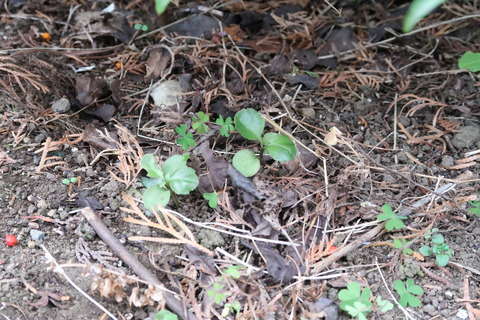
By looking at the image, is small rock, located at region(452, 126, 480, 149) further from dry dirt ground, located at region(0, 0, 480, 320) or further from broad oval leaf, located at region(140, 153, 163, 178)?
broad oval leaf, located at region(140, 153, 163, 178)

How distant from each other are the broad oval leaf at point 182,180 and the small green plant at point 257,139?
0.23m

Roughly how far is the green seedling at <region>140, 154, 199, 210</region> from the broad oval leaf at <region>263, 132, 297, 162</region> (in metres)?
0.32

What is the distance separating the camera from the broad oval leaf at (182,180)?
1849 millimetres

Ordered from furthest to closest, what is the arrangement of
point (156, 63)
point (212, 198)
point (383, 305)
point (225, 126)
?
point (156, 63) < point (225, 126) < point (212, 198) < point (383, 305)

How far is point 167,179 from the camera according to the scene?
187 centimetres

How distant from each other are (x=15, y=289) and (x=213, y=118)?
1113mm

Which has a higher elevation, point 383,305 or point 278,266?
point 278,266

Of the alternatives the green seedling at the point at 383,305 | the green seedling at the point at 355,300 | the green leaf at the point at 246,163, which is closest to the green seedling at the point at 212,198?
the green leaf at the point at 246,163

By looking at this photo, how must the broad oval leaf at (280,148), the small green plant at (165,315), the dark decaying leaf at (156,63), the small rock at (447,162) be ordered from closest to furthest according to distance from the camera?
the small green plant at (165,315) → the broad oval leaf at (280,148) → the small rock at (447,162) → the dark decaying leaf at (156,63)

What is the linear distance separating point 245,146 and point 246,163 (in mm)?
255

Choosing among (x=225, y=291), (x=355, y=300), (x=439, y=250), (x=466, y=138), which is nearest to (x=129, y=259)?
(x=225, y=291)

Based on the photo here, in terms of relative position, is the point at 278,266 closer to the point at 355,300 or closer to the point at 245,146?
the point at 355,300

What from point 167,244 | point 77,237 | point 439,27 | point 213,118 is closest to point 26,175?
point 77,237

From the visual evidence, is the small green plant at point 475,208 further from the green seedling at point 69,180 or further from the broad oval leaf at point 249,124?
the green seedling at point 69,180
